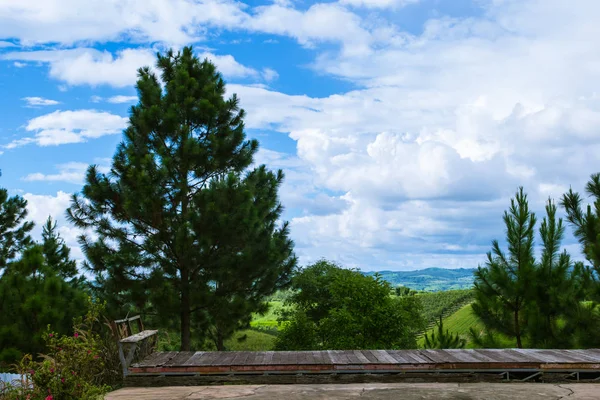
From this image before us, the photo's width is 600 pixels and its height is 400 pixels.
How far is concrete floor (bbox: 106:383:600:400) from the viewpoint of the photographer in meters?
6.97

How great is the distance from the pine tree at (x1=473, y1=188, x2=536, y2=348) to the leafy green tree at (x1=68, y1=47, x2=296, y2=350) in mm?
5692

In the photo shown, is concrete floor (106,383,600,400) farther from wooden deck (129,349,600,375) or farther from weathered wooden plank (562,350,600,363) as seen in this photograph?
weathered wooden plank (562,350,600,363)

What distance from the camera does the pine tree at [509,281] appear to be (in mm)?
13469

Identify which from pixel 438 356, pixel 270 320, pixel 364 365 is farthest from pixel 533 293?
pixel 270 320

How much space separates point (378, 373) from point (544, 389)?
2.19m

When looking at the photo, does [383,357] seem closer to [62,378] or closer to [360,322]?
[62,378]

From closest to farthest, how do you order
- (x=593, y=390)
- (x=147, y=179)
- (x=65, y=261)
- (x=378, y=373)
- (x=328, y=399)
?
(x=328, y=399) < (x=593, y=390) < (x=378, y=373) < (x=147, y=179) < (x=65, y=261)

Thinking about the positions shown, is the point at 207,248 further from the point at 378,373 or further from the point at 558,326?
the point at 558,326

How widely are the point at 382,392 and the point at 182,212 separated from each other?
930 centimetres

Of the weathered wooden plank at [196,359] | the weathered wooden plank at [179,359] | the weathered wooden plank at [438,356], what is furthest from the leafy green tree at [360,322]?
the weathered wooden plank at [179,359]

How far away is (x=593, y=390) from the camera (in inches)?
288

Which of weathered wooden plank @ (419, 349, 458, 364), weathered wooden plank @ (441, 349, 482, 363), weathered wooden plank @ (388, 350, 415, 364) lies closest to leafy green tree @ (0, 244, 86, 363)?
weathered wooden plank @ (388, 350, 415, 364)

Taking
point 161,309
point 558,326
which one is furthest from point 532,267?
point 161,309

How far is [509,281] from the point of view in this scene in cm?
1348
